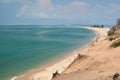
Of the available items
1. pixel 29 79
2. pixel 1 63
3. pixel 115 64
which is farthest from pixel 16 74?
pixel 115 64

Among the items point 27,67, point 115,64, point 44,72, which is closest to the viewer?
point 115,64

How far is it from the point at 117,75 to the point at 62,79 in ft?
14.5

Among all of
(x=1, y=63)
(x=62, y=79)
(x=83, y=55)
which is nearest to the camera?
(x=62, y=79)

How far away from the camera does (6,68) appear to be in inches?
1686

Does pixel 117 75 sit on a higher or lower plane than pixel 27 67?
higher

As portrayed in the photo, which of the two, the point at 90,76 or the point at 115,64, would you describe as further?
the point at 115,64

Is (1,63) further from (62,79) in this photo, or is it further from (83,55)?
(62,79)

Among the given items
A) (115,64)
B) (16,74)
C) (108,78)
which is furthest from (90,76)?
(16,74)

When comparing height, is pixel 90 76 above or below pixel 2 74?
above

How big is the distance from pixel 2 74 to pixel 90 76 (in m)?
25.1

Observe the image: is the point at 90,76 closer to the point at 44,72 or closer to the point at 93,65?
the point at 93,65

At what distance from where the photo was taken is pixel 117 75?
13789 millimetres

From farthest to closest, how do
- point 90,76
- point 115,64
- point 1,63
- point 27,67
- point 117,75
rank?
1. point 1,63
2. point 27,67
3. point 115,64
4. point 90,76
5. point 117,75

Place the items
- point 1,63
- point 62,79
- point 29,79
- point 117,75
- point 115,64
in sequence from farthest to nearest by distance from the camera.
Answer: point 1,63 < point 29,79 < point 115,64 < point 62,79 < point 117,75
